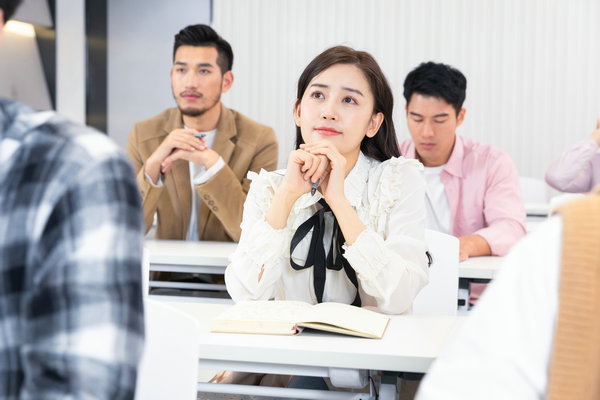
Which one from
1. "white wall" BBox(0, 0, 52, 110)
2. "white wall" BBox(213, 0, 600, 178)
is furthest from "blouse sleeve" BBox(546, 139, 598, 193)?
"white wall" BBox(0, 0, 52, 110)

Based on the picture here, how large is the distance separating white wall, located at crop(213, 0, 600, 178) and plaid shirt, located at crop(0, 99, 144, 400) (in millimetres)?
4896

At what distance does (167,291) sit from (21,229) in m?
2.11

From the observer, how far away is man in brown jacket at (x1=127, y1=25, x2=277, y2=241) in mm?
2965

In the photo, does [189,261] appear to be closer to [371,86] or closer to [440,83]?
[371,86]

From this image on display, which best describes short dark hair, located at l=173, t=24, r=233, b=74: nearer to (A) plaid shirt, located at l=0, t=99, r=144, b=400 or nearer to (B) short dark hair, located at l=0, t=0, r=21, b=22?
(B) short dark hair, located at l=0, t=0, r=21, b=22

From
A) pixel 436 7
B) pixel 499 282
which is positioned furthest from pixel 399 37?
pixel 499 282

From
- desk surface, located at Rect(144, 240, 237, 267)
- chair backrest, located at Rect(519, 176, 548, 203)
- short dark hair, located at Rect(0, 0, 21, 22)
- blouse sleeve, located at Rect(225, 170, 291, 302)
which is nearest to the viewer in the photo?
short dark hair, located at Rect(0, 0, 21, 22)

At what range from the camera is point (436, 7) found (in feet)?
17.4

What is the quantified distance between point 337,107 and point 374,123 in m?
0.15

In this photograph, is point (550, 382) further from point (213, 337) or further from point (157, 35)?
point (157, 35)

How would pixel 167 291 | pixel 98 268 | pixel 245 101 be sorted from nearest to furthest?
pixel 98 268, pixel 167 291, pixel 245 101

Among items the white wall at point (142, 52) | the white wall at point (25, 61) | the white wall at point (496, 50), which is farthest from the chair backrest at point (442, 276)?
the white wall at point (142, 52)

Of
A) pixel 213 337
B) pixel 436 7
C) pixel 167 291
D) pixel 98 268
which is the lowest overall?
pixel 167 291

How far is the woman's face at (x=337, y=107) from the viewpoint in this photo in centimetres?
186
